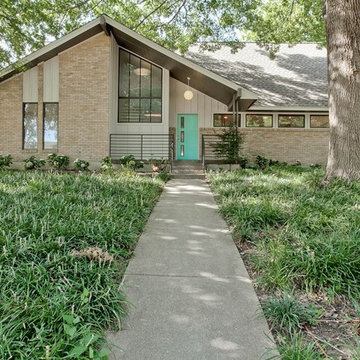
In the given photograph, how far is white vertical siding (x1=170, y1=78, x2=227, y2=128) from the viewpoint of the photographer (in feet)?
50.5

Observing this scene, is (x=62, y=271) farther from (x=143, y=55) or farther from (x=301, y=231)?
(x=143, y=55)

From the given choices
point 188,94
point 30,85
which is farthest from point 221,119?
point 30,85

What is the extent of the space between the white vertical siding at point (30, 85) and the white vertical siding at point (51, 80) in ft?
1.50

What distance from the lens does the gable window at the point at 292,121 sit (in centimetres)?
1555

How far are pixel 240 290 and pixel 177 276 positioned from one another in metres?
0.65

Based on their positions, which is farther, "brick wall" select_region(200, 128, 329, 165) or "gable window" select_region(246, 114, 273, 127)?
"gable window" select_region(246, 114, 273, 127)

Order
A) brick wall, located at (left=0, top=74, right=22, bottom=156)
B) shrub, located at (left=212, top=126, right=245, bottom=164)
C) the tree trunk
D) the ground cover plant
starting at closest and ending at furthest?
the ground cover plant
the tree trunk
shrub, located at (left=212, top=126, right=245, bottom=164)
brick wall, located at (left=0, top=74, right=22, bottom=156)

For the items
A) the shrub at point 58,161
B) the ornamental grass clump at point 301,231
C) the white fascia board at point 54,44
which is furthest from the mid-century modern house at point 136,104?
the ornamental grass clump at point 301,231

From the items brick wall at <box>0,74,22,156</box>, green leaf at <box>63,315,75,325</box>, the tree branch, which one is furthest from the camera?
the tree branch

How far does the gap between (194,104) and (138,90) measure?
2.99m

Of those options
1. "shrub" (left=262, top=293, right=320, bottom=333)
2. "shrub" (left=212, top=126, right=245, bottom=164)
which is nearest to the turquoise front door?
"shrub" (left=212, top=126, right=245, bottom=164)

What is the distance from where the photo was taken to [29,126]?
1328cm

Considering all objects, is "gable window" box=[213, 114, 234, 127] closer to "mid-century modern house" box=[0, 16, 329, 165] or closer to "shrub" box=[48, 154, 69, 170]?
"mid-century modern house" box=[0, 16, 329, 165]

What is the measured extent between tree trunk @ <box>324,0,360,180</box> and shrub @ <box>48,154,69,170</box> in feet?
30.1
